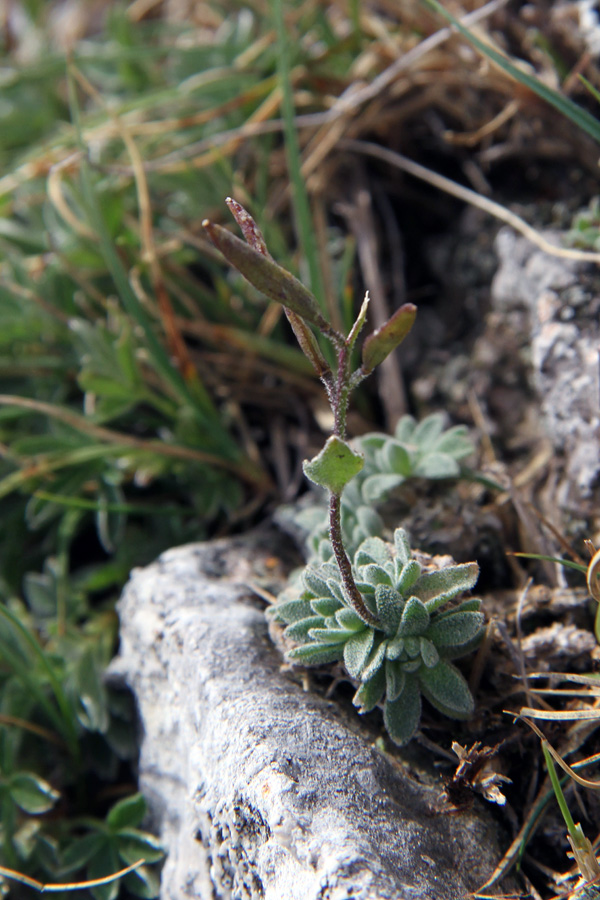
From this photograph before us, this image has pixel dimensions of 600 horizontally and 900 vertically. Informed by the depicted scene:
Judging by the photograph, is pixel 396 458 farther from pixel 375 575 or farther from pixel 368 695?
pixel 368 695

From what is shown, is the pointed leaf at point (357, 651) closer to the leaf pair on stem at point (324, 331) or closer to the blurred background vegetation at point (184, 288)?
the leaf pair on stem at point (324, 331)

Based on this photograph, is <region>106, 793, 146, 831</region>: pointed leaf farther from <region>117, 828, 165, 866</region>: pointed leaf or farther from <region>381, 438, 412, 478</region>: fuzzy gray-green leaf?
<region>381, 438, 412, 478</region>: fuzzy gray-green leaf

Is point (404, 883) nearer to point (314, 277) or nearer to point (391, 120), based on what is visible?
point (314, 277)

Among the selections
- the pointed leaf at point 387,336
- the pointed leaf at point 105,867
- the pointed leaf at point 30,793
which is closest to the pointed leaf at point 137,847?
the pointed leaf at point 105,867

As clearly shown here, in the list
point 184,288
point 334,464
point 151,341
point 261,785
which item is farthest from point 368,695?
point 184,288

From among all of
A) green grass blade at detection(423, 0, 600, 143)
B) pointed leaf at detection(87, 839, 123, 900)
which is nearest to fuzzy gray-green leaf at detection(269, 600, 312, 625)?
pointed leaf at detection(87, 839, 123, 900)

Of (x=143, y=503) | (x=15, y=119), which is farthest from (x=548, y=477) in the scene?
(x=15, y=119)
